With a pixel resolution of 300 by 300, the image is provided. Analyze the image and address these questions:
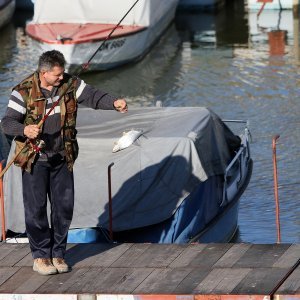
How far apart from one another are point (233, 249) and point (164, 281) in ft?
2.78

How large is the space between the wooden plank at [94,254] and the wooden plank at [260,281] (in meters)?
1.17

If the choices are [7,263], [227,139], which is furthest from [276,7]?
[7,263]

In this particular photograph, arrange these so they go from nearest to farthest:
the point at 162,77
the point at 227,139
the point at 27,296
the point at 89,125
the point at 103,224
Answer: the point at 27,296 < the point at 103,224 < the point at 89,125 < the point at 227,139 < the point at 162,77

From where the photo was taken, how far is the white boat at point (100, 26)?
23938 millimetres

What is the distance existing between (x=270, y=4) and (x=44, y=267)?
70.1 feet

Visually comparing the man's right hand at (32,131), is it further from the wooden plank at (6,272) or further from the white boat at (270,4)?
the white boat at (270,4)

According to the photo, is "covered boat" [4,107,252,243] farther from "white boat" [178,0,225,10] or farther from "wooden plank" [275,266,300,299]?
"white boat" [178,0,225,10]

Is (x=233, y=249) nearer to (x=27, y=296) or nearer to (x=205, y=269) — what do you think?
(x=205, y=269)

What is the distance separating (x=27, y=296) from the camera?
9.16 meters

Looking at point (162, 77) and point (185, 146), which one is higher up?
point (185, 146)

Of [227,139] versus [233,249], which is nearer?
[233,249]

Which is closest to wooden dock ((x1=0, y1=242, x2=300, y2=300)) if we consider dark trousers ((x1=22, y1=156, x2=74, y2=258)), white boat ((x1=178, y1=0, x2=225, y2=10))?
dark trousers ((x1=22, y1=156, x2=74, y2=258))

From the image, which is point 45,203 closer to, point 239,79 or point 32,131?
point 32,131

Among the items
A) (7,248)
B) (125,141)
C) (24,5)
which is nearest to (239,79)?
(24,5)
